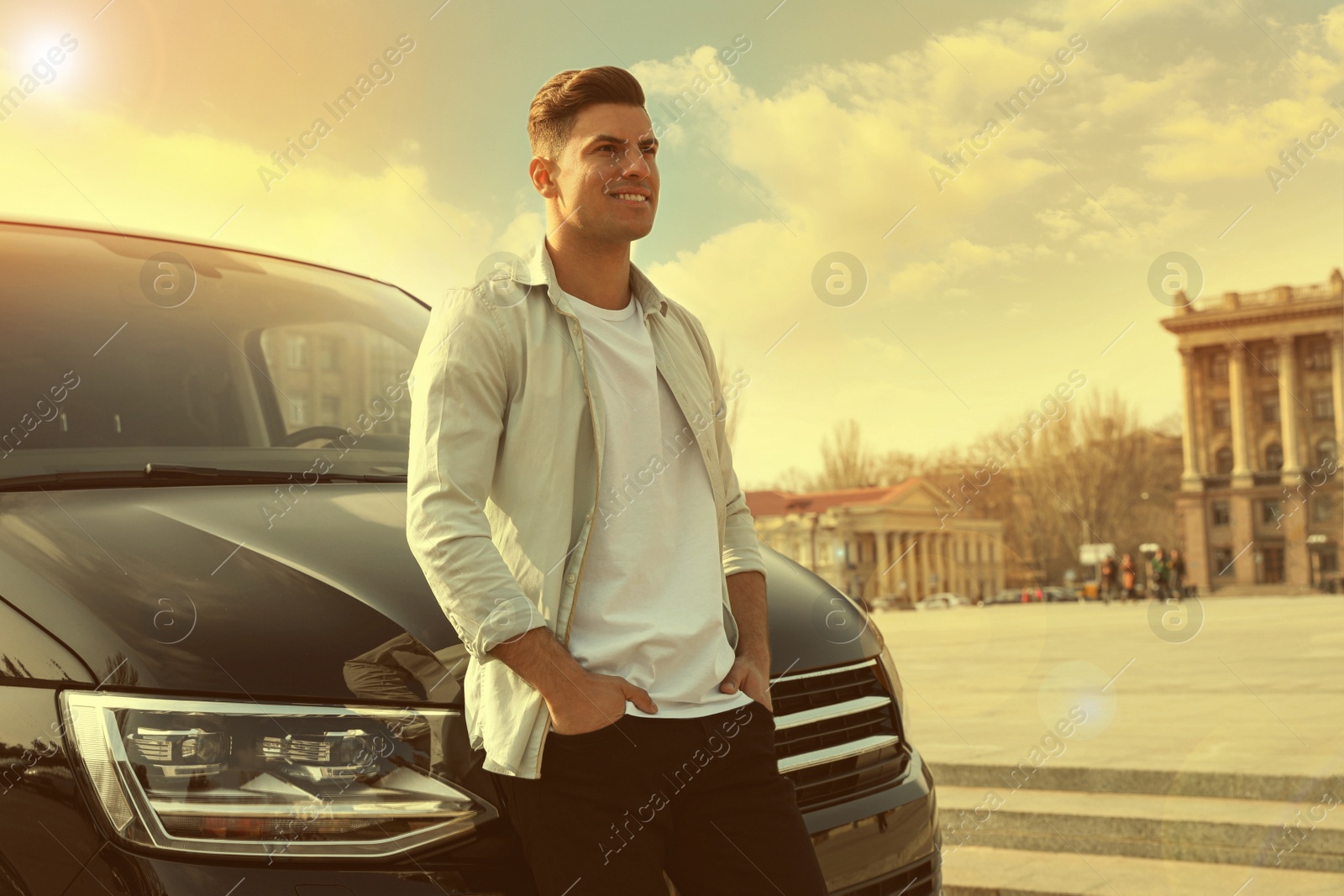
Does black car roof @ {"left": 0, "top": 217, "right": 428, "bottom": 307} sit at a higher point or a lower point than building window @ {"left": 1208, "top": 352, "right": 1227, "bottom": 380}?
lower

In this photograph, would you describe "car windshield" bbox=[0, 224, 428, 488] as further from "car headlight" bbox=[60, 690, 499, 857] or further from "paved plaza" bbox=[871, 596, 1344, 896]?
"paved plaza" bbox=[871, 596, 1344, 896]

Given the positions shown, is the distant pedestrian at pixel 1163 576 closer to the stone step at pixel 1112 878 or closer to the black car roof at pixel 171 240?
the stone step at pixel 1112 878

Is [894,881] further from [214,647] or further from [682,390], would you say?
[214,647]

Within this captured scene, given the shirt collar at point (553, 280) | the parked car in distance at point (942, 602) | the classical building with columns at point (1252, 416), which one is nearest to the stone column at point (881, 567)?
the parked car in distance at point (942, 602)

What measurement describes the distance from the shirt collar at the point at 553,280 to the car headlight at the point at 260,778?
2.36 feet

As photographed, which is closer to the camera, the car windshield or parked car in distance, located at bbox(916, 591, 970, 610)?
the car windshield

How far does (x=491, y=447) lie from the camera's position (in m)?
1.91

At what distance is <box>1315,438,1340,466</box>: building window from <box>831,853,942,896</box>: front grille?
282 feet

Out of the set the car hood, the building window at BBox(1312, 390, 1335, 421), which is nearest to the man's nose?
the car hood

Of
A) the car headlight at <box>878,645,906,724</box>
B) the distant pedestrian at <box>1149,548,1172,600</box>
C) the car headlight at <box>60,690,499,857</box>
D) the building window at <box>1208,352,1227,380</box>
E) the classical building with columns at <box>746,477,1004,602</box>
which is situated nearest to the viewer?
the car headlight at <box>60,690,499,857</box>

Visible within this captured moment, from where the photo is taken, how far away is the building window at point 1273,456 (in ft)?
270

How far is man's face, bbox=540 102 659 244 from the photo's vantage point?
206 centimetres

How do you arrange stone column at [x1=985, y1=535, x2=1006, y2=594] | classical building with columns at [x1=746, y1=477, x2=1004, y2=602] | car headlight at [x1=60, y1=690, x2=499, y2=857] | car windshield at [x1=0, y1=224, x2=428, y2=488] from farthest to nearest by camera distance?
stone column at [x1=985, y1=535, x2=1006, y2=594] → classical building with columns at [x1=746, y1=477, x2=1004, y2=602] → car windshield at [x1=0, y1=224, x2=428, y2=488] → car headlight at [x1=60, y1=690, x2=499, y2=857]

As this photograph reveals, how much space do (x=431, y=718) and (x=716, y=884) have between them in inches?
20.4
